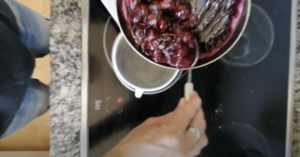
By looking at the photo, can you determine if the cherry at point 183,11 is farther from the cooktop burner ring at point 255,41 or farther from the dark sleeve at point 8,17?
the dark sleeve at point 8,17

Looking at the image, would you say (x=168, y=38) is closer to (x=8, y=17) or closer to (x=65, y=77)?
(x=65, y=77)

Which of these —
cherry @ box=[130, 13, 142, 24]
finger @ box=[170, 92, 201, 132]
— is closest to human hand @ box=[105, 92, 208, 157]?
finger @ box=[170, 92, 201, 132]

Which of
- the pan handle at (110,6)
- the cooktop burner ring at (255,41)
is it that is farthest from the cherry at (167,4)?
the cooktop burner ring at (255,41)

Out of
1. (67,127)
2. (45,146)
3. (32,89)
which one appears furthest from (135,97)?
(45,146)

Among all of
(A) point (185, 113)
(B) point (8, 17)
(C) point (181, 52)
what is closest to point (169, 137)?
(A) point (185, 113)

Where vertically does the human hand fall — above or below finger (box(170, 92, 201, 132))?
below

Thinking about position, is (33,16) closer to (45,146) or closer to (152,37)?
(152,37)

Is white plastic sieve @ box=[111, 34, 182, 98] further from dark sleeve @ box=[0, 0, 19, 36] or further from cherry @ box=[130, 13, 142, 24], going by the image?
dark sleeve @ box=[0, 0, 19, 36]
